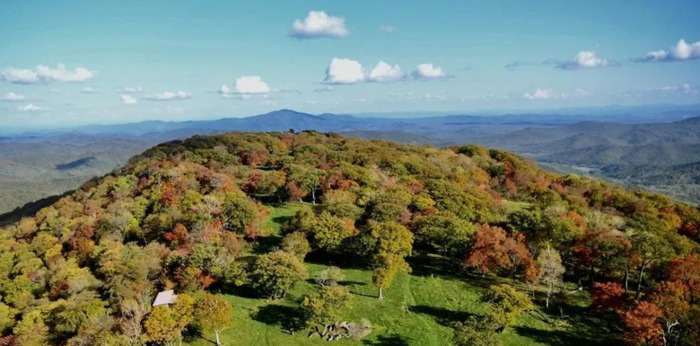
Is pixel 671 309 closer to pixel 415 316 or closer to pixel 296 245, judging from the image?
pixel 415 316

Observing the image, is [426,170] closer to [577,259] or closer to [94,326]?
[577,259]

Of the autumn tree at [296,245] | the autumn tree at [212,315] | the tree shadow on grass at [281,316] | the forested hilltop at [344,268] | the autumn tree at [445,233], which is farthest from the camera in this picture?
the autumn tree at [445,233]

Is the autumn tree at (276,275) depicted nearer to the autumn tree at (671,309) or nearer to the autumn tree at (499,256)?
the autumn tree at (499,256)

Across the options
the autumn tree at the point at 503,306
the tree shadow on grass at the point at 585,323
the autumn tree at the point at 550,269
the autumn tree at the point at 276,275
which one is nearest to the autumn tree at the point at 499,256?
the autumn tree at the point at 550,269

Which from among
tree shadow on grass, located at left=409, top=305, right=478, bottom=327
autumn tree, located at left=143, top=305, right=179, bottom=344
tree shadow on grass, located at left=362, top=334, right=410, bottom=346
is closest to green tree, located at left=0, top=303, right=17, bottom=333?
autumn tree, located at left=143, top=305, right=179, bottom=344

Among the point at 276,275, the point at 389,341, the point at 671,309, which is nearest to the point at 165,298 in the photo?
the point at 276,275

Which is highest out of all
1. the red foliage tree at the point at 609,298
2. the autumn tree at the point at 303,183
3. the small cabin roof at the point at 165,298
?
the autumn tree at the point at 303,183

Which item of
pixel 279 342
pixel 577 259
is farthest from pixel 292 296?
pixel 577 259
